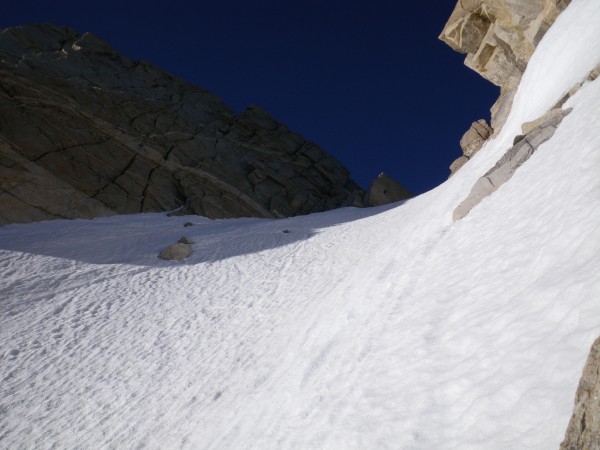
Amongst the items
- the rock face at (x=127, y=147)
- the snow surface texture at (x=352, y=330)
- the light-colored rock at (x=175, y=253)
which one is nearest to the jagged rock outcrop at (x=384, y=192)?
the rock face at (x=127, y=147)

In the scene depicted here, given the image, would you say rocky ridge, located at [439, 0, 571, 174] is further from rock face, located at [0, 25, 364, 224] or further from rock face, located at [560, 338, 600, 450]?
rock face, located at [560, 338, 600, 450]

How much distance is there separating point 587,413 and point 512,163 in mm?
10449

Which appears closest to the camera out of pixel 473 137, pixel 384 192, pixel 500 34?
pixel 500 34

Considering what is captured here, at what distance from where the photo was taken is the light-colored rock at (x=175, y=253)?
2120 centimetres

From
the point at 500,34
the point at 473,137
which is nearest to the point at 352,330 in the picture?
the point at 500,34

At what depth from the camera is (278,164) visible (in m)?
60.5

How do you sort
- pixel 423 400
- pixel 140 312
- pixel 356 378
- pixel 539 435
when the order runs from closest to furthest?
pixel 539 435 → pixel 423 400 → pixel 356 378 → pixel 140 312

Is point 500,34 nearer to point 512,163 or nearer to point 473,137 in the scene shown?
point 473,137

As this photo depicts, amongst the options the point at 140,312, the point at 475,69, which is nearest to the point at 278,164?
the point at 475,69

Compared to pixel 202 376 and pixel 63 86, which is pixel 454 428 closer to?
pixel 202 376

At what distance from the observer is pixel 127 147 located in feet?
134

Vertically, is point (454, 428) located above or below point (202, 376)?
below

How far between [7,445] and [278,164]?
2123 inches

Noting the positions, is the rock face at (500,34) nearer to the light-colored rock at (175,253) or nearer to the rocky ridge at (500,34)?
the rocky ridge at (500,34)
